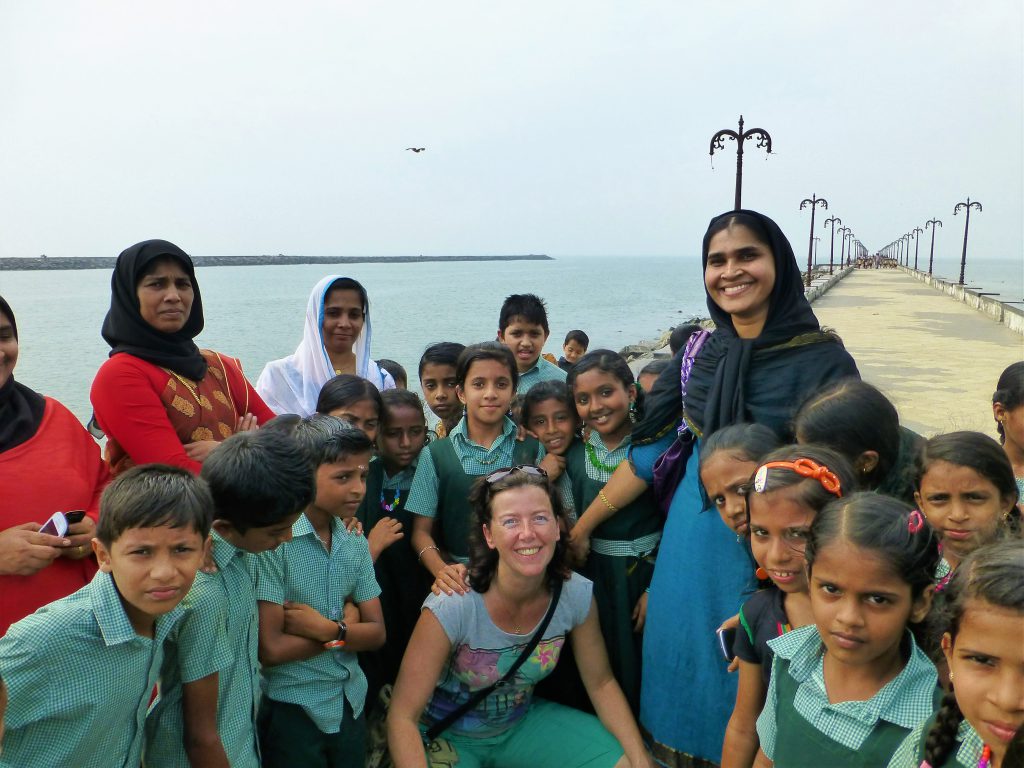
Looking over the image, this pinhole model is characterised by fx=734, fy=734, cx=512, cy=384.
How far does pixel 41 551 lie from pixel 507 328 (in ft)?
9.77

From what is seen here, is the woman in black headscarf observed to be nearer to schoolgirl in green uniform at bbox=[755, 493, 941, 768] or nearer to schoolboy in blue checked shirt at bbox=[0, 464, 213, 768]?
schoolgirl in green uniform at bbox=[755, 493, 941, 768]

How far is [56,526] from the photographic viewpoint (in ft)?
7.13

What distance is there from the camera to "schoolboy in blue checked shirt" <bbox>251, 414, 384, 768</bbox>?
88.7 inches

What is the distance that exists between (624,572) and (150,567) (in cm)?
169

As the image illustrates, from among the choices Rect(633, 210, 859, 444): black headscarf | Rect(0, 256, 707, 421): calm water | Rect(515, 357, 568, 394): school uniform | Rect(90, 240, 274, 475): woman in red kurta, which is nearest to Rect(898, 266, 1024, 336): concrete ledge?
Rect(0, 256, 707, 421): calm water

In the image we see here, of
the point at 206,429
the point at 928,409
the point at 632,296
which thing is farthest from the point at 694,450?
the point at 632,296

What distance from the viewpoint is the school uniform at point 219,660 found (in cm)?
190

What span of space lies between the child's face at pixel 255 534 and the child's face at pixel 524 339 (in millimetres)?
2648

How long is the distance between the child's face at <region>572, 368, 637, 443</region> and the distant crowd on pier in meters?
0.02

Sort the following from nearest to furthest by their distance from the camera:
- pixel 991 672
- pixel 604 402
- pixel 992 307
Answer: pixel 991 672, pixel 604 402, pixel 992 307

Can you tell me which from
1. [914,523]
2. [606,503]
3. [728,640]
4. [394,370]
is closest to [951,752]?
[914,523]

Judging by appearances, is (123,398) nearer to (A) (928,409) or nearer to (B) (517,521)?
(B) (517,521)

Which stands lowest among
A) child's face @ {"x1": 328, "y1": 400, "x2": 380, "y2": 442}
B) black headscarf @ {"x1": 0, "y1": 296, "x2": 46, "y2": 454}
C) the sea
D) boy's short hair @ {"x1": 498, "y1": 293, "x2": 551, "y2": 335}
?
the sea

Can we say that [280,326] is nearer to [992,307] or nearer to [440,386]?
[992,307]
